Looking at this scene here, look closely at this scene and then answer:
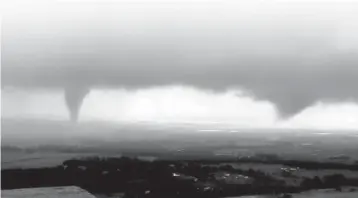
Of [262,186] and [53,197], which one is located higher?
[53,197]

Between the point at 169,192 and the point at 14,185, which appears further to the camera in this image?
the point at 14,185

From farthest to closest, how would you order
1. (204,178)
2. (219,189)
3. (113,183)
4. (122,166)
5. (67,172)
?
1. (122,166)
2. (67,172)
3. (204,178)
4. (113,183)
5. (219,189)

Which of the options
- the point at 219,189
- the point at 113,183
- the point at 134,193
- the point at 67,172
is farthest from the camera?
the point at 67,172

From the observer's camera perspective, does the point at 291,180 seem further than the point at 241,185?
Yes

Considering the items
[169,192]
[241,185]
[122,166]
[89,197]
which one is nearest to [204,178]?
[241,185]

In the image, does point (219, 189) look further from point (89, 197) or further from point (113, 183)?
point (89, 197)

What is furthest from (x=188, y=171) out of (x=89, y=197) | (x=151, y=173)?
(x=89, y=197)

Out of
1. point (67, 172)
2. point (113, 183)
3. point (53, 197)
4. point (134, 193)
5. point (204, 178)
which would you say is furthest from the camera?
point (67, 172)

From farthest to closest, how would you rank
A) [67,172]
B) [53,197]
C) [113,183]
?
[67,172] < [113,183] < [53,197]

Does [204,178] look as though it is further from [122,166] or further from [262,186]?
[122,166]
